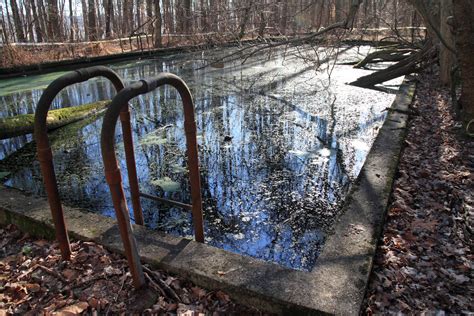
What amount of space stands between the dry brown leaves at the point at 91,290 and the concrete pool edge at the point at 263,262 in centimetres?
9

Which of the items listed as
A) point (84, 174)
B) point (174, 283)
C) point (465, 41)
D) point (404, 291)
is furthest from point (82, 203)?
point (465, 41)

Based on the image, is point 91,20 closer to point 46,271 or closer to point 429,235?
point 46,271

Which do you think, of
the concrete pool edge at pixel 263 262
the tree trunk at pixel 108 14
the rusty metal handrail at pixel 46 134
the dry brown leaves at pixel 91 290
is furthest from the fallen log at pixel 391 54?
the tree trunk at pixel 108 14

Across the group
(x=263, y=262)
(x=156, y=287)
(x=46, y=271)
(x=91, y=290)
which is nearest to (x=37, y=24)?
(x=46, y=271)

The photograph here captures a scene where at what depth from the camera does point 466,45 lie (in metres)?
4.94

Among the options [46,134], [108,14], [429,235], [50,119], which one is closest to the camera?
[46,134]

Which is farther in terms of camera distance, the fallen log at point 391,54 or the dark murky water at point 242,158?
the fallen log at point 391,54

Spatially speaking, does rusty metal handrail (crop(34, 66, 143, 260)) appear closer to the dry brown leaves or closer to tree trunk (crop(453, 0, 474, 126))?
the dry brown leaves

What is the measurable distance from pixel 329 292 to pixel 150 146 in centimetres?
421

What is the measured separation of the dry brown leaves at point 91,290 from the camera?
2246 mm

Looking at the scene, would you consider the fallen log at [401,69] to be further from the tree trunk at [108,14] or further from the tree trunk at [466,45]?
the tree trunk at [108,14]

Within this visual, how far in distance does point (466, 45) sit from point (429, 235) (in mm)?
3140

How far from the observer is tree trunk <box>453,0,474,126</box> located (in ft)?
15.8

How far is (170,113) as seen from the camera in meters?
7.80
